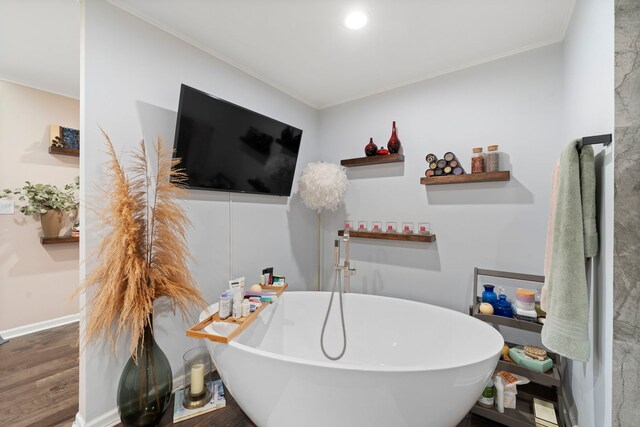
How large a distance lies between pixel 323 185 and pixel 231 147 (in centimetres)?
87

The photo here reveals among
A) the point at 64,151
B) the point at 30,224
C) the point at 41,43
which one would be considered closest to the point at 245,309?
the point at 41,43

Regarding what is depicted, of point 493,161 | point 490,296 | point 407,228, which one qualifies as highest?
point 493,161

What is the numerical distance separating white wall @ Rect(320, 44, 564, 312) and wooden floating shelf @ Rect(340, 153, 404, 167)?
0.10 metres

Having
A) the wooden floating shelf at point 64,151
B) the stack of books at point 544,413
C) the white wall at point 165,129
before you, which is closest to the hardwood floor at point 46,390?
the stack of books at point 544,413

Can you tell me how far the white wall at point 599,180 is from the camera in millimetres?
920

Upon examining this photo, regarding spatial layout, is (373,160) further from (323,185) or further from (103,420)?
(103,420)

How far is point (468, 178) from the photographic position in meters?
2.01

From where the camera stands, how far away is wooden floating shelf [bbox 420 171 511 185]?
190cm

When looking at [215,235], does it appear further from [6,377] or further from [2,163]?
[2,163]

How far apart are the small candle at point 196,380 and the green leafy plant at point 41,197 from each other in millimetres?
2408

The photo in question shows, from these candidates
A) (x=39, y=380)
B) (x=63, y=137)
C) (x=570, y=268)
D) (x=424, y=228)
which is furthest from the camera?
(x=63, y=137)

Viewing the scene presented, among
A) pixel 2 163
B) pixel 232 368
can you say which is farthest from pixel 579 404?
pixel 2 163

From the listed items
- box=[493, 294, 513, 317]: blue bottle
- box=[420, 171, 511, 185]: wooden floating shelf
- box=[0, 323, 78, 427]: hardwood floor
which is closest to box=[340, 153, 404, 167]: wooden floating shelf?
box=[420, 171, 511, 185]: wooden floating shelf

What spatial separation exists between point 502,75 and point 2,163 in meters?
4.50
